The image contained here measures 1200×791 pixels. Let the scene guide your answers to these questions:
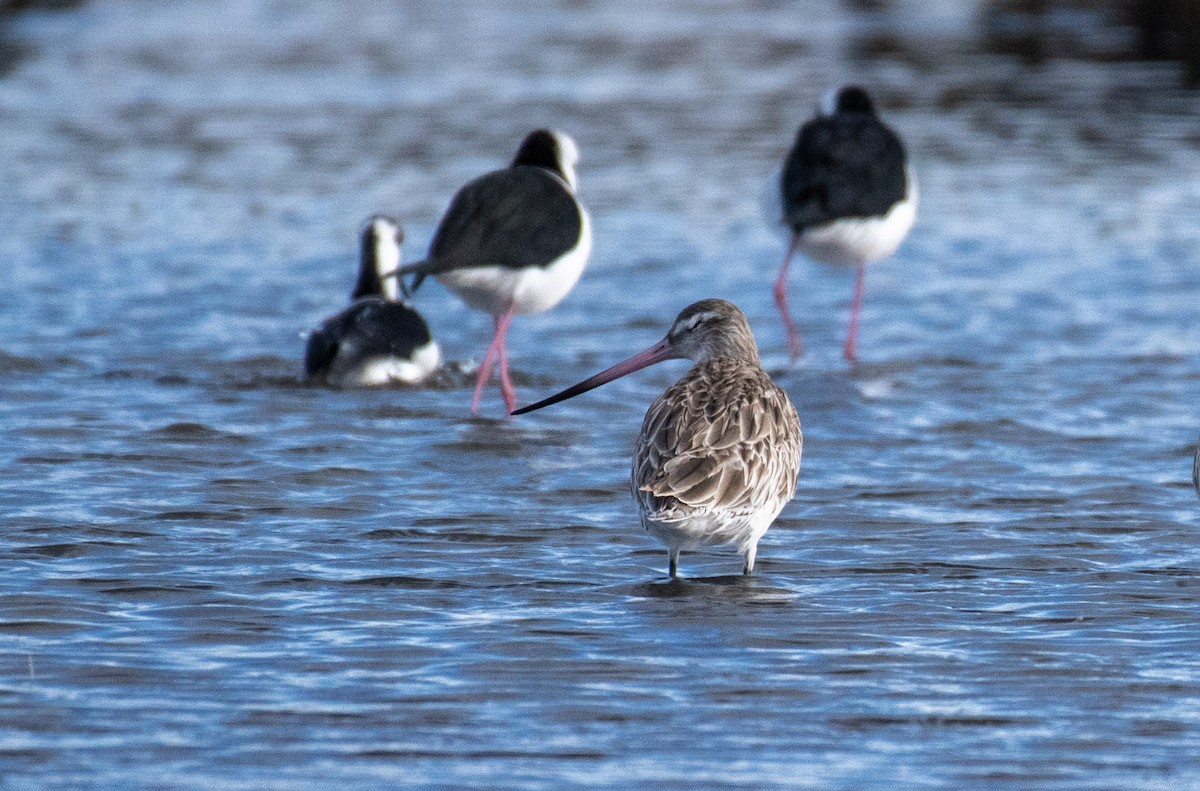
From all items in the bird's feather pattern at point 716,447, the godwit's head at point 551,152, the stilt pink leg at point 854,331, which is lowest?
the stilt pink leg at point 854,331

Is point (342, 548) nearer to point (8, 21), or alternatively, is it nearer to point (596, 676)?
point (596, 676)

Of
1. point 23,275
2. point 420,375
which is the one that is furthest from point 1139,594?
Result: point 23,275

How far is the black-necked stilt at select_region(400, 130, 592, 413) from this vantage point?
38.7ft

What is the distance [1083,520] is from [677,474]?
96.7 inches

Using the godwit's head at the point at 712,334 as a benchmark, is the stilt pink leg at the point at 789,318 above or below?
below

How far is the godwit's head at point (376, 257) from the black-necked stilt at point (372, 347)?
2.60 ft

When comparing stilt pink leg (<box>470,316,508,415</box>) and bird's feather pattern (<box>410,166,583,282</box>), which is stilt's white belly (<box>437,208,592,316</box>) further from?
stilt pink leg (<box>470,316,508,415</box>)

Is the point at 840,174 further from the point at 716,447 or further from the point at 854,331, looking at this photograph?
the point at 716,447

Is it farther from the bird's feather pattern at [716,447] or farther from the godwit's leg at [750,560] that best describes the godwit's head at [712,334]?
the godwit's leg at [750,560]

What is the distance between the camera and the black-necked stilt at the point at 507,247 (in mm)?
11797

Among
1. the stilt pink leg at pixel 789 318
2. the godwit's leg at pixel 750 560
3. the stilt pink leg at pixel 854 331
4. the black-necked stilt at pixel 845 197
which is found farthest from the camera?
the black-necked stilt at pixel 845 197

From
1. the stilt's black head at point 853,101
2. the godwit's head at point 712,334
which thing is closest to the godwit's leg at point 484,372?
the godwit's head at point 712,334

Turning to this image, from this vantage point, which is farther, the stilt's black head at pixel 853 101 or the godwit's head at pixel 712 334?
the stilt's black head at pixel 853 101

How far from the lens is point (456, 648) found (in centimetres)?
696
